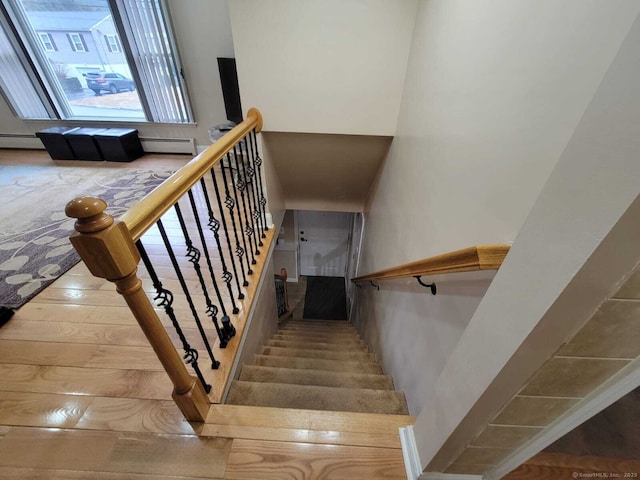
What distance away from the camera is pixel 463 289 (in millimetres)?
917

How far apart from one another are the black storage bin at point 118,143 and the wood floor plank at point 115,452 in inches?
148

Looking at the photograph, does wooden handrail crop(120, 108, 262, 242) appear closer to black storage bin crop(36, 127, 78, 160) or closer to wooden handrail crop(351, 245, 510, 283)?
wooden handrail crop(351, 245, 510, 283)

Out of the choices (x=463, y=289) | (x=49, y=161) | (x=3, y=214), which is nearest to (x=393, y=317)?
(x=463, y=289)

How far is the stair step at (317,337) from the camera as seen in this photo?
9.83ft

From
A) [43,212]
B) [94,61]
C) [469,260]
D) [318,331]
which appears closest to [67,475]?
[469,260]

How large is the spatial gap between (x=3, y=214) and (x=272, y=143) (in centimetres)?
268

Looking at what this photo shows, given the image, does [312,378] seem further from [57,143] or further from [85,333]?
[57,143]

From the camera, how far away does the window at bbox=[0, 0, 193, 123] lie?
321 centimetres

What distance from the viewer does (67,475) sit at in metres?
0.90

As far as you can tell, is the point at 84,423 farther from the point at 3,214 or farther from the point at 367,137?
the point at 3,214

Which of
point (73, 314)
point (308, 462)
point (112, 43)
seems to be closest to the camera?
point (308, 462)

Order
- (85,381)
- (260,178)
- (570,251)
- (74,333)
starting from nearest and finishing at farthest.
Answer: (570,251), (85,381), (74,333), (260,178)

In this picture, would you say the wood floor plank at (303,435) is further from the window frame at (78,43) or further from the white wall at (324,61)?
the window frame at (78,43)

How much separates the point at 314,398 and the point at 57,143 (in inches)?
193
